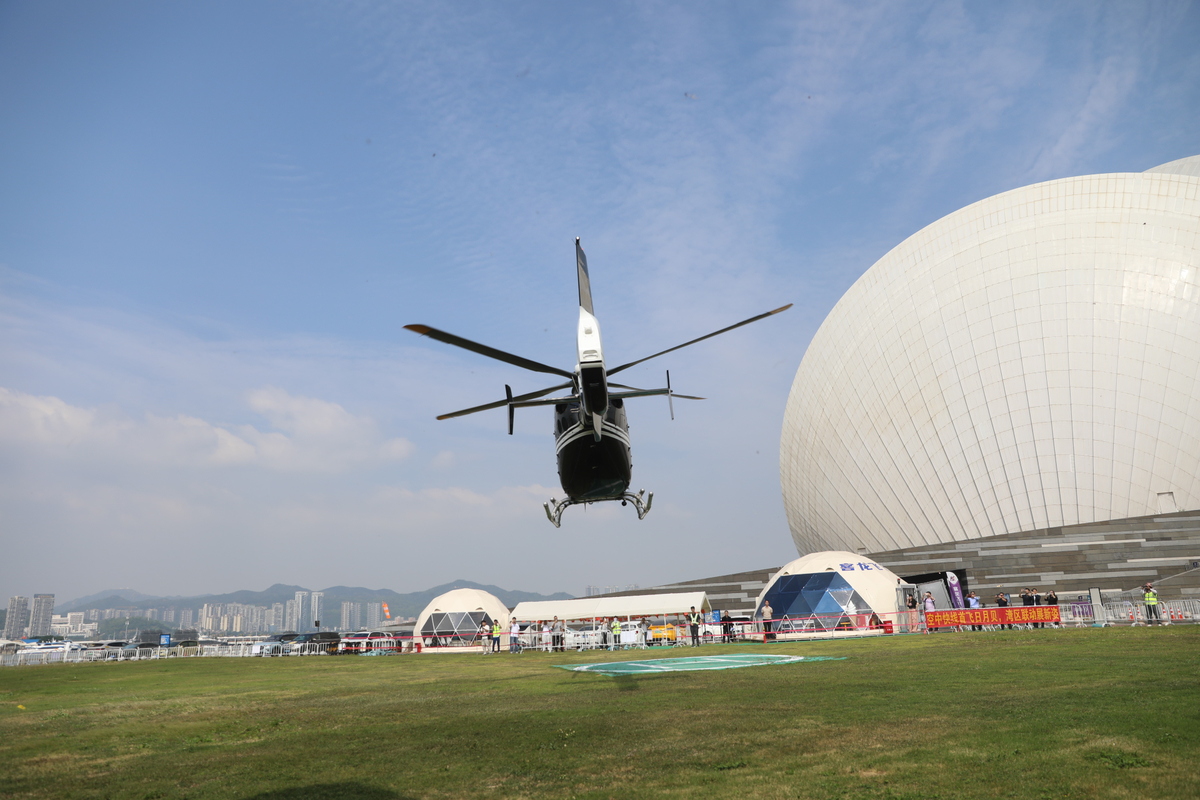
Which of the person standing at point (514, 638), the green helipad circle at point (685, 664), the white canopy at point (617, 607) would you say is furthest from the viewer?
the white canopy at point (617, 607)

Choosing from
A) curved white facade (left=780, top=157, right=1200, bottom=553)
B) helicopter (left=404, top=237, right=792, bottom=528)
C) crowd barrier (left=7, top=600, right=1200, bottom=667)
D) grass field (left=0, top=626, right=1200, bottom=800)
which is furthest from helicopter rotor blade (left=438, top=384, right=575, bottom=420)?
curved white facade (left=780, top=157, right=1200, bottom=553)

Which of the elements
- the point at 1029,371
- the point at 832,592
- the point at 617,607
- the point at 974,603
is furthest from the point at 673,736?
the point at 617,607

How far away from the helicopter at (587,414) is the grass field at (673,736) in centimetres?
447

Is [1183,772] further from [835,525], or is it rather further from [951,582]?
[835,525]

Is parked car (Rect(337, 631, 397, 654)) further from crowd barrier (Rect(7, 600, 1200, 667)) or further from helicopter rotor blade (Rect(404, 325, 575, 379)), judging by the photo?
helicopter rotor blade (Rect(404, 325, 575, 379))

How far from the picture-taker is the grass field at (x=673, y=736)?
21.2 feet

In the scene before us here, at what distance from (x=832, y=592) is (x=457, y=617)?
2440 centimetres

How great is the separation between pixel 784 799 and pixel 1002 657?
1369 centimetres

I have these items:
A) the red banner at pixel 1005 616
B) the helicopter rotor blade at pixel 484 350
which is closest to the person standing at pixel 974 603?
the red banner at pixel 1005 616

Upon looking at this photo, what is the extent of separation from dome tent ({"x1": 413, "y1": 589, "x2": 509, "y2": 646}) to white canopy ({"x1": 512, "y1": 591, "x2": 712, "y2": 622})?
11.8 ft

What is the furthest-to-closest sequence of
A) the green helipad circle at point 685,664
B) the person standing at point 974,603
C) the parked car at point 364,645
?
the parked car at point 364,645
the person standing at point 974,603
the green helipad circle at point 685,664

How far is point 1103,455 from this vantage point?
1704 inches

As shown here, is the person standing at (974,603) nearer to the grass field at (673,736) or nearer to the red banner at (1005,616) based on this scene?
the red banner at (1005,616)

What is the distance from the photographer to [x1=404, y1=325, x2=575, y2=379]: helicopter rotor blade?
462 inches
